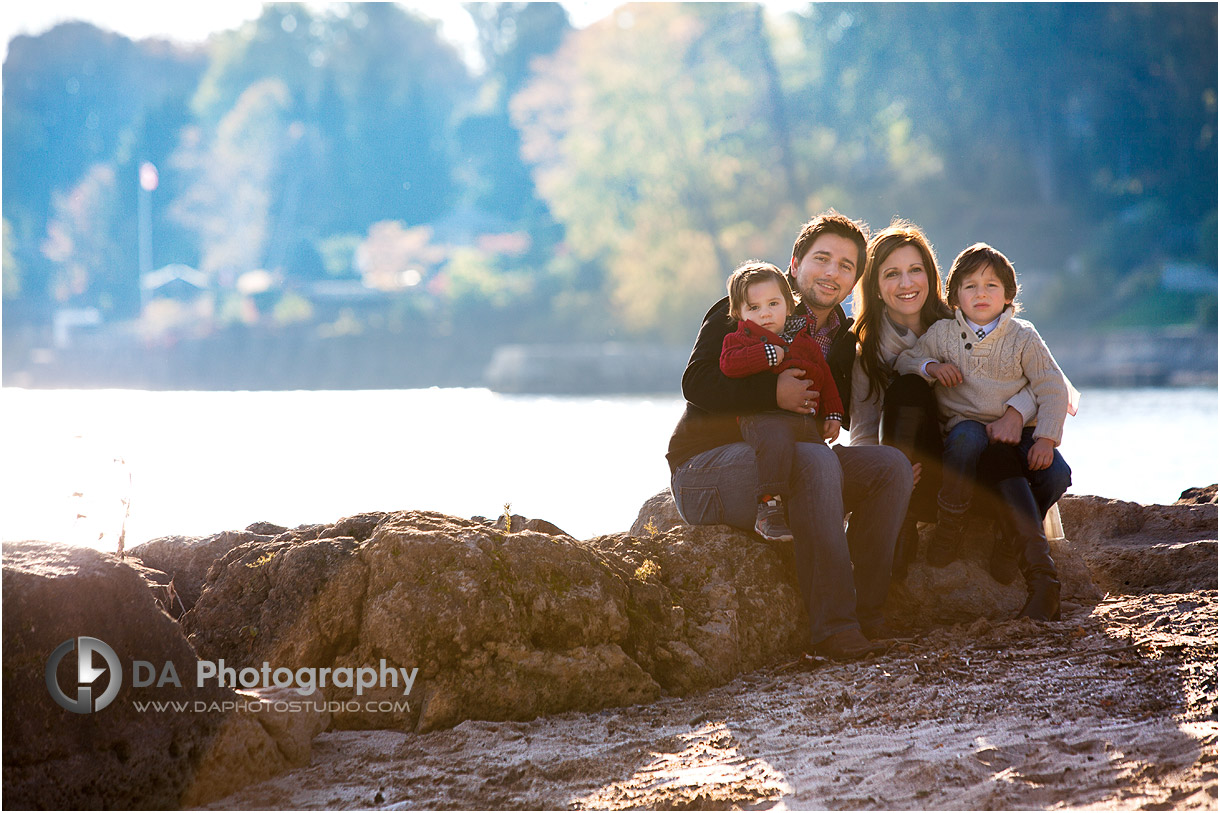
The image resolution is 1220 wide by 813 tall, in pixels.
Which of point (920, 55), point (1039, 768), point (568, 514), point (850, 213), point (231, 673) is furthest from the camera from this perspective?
point (920, 55)

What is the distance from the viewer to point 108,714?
7.88 feet

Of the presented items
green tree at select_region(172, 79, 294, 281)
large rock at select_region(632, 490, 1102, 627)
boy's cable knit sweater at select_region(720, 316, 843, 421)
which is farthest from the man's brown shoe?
green tree at select_region(172, 79, 294, 281)

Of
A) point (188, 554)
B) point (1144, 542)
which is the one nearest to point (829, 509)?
point (188, 554)

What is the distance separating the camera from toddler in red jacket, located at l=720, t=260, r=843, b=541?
3.39m

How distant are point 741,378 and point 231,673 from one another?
1.76 metres

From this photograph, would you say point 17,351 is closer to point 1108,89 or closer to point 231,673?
point 1108,89

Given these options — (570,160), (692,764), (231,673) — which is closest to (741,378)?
(692,764)

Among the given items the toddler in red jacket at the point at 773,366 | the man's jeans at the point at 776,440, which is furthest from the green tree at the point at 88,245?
the man's jeans at the point at 776,440

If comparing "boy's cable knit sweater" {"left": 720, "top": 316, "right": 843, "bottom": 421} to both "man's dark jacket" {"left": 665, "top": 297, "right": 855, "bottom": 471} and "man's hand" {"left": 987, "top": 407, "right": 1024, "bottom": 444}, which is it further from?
"man's hand" {"left": 987, "top": 407, "right": 1024, "bottom": 444}

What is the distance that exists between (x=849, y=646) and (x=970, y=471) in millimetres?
791

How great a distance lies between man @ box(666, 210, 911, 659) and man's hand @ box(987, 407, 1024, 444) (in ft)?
1.32

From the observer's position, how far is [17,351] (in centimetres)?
3900

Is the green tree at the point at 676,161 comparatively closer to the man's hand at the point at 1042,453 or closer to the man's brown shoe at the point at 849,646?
the man's hand at the point at 1042,453

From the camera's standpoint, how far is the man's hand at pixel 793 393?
11.1ft
